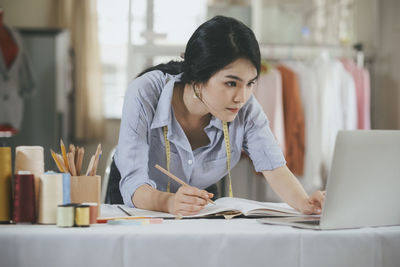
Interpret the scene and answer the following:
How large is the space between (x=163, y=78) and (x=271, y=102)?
2.09 m

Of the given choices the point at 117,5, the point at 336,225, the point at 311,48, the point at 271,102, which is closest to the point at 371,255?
the point at 336,225

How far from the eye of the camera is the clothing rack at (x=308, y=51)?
12.8 ft

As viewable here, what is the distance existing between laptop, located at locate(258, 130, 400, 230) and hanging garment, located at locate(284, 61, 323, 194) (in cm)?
265

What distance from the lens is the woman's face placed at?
4.88 feet

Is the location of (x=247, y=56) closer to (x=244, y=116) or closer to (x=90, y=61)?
(x=244, y=116)

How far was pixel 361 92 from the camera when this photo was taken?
3.93m

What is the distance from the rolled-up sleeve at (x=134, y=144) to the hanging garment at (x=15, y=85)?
3.03 meters

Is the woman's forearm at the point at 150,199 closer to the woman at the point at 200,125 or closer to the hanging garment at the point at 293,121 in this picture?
Result: the woman at the point at 200,125

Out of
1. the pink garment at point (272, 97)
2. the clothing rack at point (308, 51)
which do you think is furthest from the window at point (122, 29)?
the pink garment at point (272, 97)

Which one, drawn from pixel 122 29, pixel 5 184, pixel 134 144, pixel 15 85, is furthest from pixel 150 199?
pixel 122 29

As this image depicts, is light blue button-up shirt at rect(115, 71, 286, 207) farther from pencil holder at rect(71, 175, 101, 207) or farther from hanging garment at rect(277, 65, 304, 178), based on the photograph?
hanging garment at rect(277, 65, 304, 178)

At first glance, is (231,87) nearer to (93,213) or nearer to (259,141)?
(259,141)

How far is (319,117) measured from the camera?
3.82 metres

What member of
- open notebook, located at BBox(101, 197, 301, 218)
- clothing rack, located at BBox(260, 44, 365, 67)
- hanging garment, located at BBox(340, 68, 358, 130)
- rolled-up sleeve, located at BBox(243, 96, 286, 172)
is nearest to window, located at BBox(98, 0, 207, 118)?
clothing rack, located at BBox(260, 44, 365, 67)
